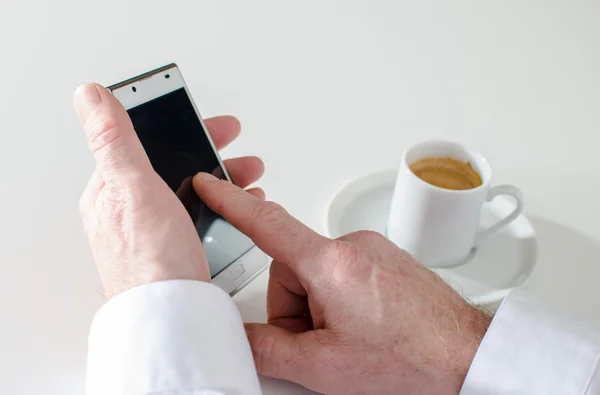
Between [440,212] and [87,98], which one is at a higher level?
[87,98]

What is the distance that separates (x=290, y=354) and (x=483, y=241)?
0.36 metres

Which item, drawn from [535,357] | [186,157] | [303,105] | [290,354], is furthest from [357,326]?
[303,105]

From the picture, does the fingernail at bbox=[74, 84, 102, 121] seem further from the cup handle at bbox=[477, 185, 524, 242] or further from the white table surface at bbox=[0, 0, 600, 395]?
the cup handle at bbox=[477, 185, 524, 242]

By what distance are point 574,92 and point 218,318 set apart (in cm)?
81

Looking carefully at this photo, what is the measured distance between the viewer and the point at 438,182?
76cm

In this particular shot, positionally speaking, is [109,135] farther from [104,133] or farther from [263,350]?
[263,350]

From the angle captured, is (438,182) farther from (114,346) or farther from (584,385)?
(114,346)

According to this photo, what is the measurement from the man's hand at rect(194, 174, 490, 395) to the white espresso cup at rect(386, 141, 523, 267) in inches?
5.2

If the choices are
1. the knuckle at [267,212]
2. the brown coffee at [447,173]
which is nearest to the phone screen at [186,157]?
the knuckle at [267,212]

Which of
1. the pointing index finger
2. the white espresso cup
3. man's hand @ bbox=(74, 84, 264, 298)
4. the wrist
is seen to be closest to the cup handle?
the white espresso cup

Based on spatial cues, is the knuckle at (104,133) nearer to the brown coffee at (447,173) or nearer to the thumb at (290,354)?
the thumb at (290,354)

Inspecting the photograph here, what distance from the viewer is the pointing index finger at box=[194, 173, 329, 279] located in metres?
0.57

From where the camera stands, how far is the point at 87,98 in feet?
1.82

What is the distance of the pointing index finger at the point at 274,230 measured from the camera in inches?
22.3
